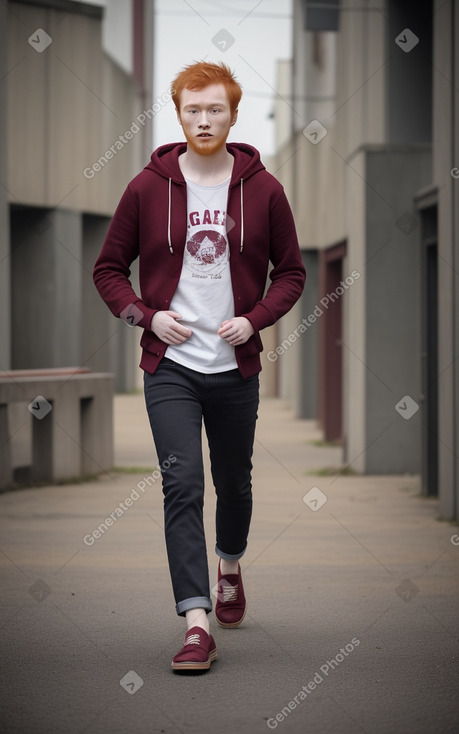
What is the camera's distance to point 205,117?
4359mm

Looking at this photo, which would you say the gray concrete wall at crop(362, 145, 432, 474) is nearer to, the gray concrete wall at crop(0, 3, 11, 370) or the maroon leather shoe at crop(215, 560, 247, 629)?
the gray concrete wall at crop(0, 3, 11, 370)

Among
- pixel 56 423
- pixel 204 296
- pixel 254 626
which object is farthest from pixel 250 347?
pixel 56 423

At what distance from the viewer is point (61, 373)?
1123 cm

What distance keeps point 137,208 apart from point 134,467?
7752mm

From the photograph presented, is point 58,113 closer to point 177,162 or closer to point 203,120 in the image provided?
point 177,162

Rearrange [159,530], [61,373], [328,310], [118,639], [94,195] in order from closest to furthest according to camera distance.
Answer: [118,639] → [159,530] → [61,373] → [328,310] → [94,195]

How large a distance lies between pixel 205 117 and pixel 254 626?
2043 millimetres

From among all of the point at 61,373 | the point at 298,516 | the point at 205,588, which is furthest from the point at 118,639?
the point at 61,373

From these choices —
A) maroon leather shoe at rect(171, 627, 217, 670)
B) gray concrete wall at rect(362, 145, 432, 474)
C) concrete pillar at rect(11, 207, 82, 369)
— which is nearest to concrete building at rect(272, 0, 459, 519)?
gray concrete wall at rect(362, 145, 432, 474)

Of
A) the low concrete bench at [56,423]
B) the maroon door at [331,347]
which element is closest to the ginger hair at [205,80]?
the low concrete bench at [56,423]

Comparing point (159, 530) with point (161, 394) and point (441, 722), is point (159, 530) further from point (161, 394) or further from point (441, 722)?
point (441, 722)

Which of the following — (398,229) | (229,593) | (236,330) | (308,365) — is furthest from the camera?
(308,365)

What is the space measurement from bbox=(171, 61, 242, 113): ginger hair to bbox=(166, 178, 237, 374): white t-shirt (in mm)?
461

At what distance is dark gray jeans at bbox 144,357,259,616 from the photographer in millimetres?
4203
